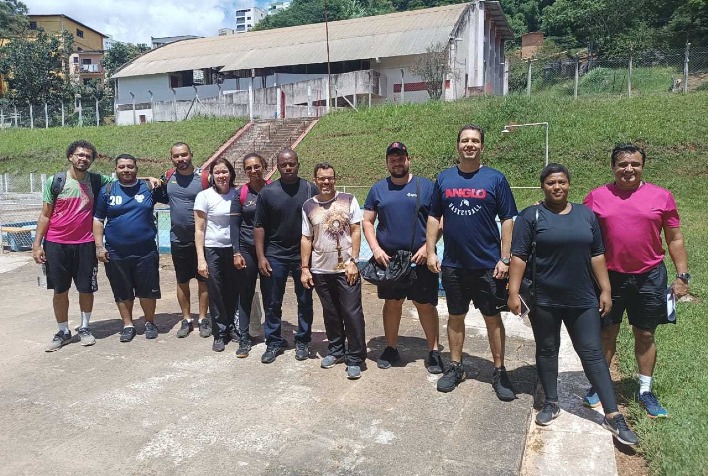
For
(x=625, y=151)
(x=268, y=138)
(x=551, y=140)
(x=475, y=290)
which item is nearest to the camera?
(x=625, y=151)

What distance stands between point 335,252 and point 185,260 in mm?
1867

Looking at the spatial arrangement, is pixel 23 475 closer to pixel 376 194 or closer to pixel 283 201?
pixel 283 201

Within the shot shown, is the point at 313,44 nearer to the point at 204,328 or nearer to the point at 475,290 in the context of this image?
the point at 204,328

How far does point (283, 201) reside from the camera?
15.1 feet

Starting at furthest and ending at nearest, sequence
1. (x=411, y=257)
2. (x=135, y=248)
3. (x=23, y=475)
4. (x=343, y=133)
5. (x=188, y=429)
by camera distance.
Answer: (x=343, y=133) < (x=135, y=248) < (x=411, y=257) < (x=188, y=429) < (x=23, y=475)

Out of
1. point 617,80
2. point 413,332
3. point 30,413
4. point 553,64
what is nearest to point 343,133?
point 553,64

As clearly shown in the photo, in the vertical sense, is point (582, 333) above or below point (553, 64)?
below

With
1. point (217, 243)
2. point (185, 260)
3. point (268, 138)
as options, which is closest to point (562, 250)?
point (217, 243)

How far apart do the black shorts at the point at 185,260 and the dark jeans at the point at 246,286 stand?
0.59 metres

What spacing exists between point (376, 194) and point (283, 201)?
805 millimetres

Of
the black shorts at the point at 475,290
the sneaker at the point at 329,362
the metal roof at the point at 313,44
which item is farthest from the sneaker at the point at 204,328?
the metal roof at the point at 313,44

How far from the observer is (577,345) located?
→ 364cm

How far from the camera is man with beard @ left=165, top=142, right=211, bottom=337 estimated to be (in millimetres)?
5340

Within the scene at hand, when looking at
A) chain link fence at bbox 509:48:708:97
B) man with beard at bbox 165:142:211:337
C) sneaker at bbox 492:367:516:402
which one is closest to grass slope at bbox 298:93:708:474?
chain link fence at bbox 509:48:708:97
